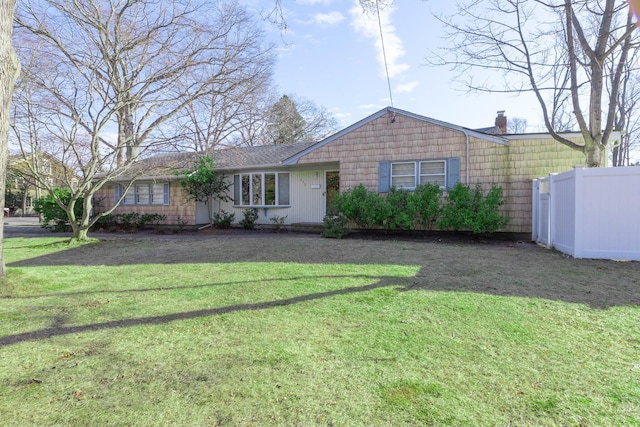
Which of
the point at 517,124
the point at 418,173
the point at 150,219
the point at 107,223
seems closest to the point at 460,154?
the point at 418,173

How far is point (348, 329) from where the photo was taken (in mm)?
3223

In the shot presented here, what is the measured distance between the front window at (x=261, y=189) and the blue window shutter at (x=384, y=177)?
418cm

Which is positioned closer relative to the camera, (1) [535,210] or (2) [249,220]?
(1) [535,210]

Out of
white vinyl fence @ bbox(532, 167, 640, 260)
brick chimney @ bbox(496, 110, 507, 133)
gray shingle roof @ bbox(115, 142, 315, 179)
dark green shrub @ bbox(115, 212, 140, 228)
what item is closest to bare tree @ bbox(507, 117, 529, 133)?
brick chimney @ bbox(496, 110, 507, 133)

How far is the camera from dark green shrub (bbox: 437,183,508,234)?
935cm

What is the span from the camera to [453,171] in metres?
10.7

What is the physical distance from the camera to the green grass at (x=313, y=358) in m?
2.00

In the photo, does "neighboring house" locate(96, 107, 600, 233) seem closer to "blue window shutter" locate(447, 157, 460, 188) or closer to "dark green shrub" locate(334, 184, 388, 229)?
"blue window shutter" locate(447, 157, 460, 188)

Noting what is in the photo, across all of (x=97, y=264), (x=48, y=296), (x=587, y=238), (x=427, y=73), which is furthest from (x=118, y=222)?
(x=587, y=238)

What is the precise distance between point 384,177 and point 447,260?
17.2 feet

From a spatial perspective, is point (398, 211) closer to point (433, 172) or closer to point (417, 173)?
point (417, 173)

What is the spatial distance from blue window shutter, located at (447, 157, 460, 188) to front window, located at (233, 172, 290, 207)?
246 inches

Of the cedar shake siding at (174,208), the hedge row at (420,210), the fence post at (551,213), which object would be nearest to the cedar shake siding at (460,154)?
the hedge row at (420,210)

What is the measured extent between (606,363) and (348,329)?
1956mm
